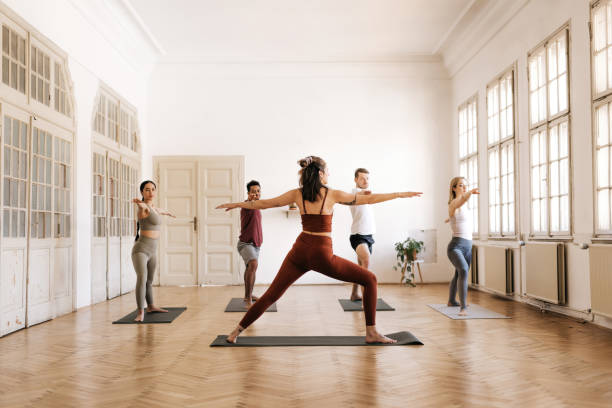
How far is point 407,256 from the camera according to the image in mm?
9625

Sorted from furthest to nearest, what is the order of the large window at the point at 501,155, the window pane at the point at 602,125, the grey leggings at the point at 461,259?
1. the large window at the point at 501,155
2. the grey leggings at the point at 461,259
3. the window pane at the point at 602,125

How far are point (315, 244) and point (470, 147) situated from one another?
6.08 meters

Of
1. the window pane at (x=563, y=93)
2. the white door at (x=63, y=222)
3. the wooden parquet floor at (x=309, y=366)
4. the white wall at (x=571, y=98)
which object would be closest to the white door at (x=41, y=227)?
the white door at (x=63, y=222)

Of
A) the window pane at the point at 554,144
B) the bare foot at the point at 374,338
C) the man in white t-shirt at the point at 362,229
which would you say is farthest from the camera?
the man in white t-shirt at the point at 362,229

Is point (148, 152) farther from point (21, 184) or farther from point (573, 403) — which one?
point (573, 403)

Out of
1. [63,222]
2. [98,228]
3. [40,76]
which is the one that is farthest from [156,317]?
[40,76]

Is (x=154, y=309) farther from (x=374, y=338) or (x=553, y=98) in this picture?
(x=553, y=98)

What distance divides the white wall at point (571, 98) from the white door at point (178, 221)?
520cm

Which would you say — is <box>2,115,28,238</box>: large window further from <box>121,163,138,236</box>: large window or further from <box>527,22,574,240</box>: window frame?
<box>527,22,574,240</box>: window frame

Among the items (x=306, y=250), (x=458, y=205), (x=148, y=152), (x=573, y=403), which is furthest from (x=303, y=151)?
(x=573, y=403)

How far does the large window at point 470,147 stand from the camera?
9000 millimetres

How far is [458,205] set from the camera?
5.86m

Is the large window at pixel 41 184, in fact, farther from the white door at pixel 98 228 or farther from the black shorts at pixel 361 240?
the black shorts at pixel 361 240

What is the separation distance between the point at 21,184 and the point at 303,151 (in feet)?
18.6
